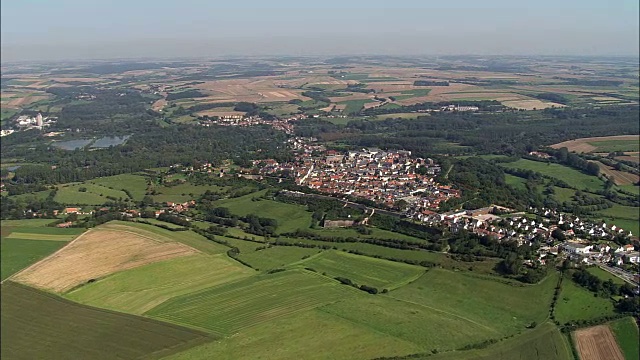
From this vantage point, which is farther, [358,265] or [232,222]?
[232,222]

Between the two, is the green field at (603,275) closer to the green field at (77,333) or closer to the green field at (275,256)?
the green field at (275,256)

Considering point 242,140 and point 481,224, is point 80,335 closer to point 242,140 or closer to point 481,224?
point 481,224

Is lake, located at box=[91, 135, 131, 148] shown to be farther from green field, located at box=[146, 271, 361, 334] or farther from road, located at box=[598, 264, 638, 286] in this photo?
road, located at box=[598, 264, 638, 286]

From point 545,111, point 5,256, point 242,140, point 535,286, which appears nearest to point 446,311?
point 535,286

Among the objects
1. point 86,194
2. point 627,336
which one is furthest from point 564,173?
point 86,194

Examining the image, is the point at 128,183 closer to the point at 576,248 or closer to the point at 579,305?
the point at 576,248

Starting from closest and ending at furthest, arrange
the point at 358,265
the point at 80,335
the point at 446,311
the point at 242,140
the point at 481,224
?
1. the point at 80,335
2. the point at 446,311
3. the point at 358,265
4. the point at 481,224
5. the point at 242,140

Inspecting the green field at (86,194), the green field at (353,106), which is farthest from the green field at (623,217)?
the green field at (353,106)

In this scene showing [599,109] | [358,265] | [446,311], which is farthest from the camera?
[599,109]
